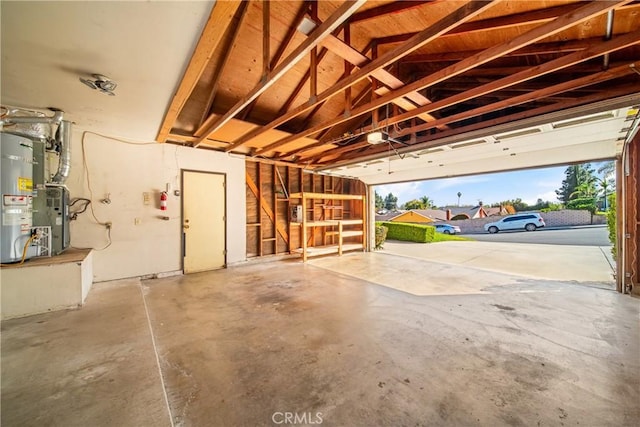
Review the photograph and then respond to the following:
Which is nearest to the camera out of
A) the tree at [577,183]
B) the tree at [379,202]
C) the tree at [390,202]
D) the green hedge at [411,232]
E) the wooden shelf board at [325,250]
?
the wooden shelf board at [325,250]

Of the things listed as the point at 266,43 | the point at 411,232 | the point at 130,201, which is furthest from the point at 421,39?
the point at 411,232

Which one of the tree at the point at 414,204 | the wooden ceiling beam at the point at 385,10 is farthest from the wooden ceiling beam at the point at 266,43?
the tree at the point at 414,204

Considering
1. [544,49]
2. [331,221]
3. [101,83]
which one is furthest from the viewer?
[331,221]

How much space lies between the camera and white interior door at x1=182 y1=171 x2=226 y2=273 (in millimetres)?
4980

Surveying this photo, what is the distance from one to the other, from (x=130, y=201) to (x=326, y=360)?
4.43m

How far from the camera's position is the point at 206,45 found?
194 centimetres

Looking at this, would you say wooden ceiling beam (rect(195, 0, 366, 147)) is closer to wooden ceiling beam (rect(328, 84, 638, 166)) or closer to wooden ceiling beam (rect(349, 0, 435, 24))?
wooden ceiling beam (rect(349, 0, 435, 24))

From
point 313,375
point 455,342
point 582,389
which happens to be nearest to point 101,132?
point 313,375

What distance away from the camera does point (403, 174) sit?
6.90 metres

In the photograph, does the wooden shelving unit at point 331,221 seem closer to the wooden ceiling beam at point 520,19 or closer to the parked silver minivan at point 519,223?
the wooden ceiling beam at point 520,19

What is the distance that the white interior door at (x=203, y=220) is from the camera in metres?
4.98

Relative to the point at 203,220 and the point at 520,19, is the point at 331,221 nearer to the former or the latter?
the point at 203,220

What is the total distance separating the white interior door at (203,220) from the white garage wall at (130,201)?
0.47 ft

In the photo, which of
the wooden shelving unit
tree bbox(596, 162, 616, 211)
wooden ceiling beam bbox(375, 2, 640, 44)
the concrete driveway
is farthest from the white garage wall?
tree bbox(596, 162, 616, 211)
